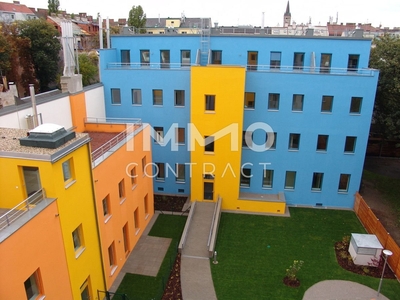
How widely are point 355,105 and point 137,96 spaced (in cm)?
1549

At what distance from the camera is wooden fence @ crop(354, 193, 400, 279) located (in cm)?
1707

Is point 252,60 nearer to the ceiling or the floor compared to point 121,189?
nearer to the ceiling

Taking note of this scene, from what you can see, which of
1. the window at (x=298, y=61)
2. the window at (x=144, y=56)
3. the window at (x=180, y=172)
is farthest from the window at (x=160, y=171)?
the window at (x=298, y=61)

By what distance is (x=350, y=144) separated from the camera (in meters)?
22.8

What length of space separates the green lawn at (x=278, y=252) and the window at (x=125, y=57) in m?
14.9

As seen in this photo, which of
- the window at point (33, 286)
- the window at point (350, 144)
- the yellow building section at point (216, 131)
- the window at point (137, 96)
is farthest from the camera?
the window at point (137, 96)

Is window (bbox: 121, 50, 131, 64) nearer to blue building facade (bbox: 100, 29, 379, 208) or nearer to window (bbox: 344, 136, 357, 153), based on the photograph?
blue building facade (bbox: 100, 29, 379, 208)

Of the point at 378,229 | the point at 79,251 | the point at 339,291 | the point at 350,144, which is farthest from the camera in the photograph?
the point at 350,144

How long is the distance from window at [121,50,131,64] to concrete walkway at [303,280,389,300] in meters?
21.3

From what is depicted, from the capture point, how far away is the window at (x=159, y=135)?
24562 mm

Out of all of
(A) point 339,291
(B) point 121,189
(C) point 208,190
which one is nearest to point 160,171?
(C) point 208,190

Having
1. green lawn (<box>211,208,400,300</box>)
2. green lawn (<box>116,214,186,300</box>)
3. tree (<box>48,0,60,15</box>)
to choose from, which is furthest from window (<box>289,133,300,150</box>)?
tree (<box>48,0,60,15</box>)

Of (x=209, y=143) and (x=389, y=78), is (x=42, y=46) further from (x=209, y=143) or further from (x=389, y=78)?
(x=389, y=78)

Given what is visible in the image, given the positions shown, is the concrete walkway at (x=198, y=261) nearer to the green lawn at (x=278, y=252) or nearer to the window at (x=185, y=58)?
the green lawn at (x=278, y=252)
